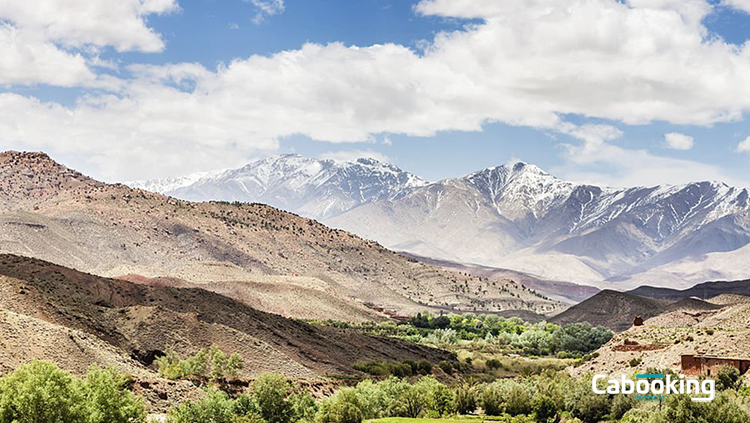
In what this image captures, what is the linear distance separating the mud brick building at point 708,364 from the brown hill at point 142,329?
37679 millimetres

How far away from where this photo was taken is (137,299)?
99.9m

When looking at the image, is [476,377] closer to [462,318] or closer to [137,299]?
[137,299]

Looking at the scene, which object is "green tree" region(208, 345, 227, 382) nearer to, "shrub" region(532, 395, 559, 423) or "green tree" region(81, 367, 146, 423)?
"green tree" region(81, 367, 146, 423)

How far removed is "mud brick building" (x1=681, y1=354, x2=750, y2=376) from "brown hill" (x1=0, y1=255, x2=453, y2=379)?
124 feet

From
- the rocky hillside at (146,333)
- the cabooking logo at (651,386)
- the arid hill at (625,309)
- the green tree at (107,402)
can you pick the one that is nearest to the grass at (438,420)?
the cabooking logo at (651,386)

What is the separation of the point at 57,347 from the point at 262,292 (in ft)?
358

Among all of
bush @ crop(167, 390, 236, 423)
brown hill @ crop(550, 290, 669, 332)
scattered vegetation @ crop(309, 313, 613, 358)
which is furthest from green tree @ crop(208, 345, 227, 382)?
brown hill @ crop(550, 290, 669, 332)

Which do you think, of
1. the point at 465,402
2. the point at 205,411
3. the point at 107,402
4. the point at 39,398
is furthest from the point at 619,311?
the point at 39,398

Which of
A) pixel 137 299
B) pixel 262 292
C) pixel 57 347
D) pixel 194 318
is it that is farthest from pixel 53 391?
pixel 262 292

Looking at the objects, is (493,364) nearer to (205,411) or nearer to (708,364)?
(708,364)

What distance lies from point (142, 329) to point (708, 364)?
161 ft

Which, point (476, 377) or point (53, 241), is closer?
point (476, 377)

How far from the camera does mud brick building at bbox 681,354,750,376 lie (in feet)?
182

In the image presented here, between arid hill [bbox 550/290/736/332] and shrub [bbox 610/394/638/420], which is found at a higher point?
arid hill [bbox 550/290/736/332]
